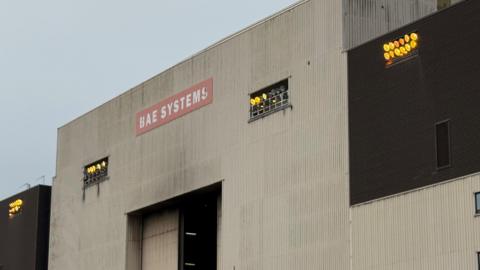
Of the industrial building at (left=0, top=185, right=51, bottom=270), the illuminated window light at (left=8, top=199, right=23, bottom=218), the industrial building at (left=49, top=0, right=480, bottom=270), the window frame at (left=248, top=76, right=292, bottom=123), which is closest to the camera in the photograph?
the industrial building at (left=49, top=0, right=480, bottom=270)

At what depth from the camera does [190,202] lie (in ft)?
244

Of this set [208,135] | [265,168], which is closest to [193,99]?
[208,135]

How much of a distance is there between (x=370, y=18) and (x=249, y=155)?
10.5 m

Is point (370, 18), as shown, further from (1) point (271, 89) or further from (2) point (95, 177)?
(2) point (95, 177)

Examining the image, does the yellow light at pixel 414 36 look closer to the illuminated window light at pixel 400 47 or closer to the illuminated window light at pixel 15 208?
the illuminated window light at pixel 400 47

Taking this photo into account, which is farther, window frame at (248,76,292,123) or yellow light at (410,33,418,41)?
window frame at (248,76,292,123)

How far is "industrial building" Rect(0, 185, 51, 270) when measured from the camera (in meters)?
89.1

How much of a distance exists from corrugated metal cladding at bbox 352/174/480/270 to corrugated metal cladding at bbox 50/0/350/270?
184 cm

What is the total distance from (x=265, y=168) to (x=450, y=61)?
47.4 ft

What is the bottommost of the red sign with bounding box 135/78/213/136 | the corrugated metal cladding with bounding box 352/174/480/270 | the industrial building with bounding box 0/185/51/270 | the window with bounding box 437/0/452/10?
the corrugated metal cladding with bounding box 352/174/480/270

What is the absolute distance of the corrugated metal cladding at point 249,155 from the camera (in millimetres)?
59969

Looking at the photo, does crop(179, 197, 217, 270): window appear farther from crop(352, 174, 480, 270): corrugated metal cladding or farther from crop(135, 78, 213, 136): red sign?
crop(352, 174, 480, 270): corrugated metal cladding

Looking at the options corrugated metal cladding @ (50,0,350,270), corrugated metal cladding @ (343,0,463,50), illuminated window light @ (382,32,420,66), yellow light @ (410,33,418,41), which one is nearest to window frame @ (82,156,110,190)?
corrugated metal cladding @ (50,0,350,270)

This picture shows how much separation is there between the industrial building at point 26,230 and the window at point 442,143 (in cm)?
4340
